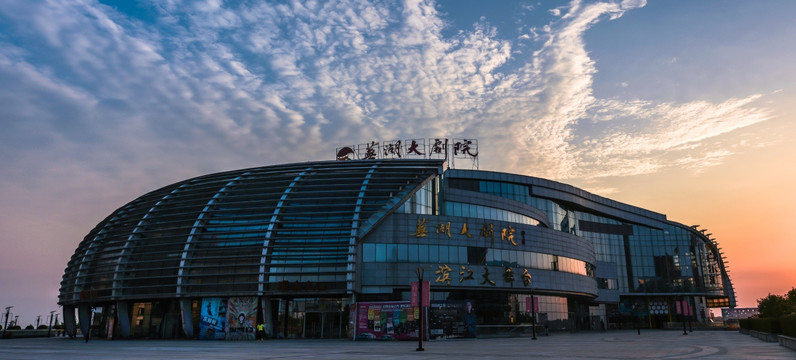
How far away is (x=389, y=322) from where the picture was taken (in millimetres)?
50125

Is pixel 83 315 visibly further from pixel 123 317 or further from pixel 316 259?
pixel 316 259

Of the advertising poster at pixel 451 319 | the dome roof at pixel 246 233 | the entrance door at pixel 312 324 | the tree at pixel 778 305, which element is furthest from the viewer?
the tree at pixel 778 305

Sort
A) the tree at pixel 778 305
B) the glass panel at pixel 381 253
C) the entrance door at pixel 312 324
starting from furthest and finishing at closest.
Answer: the tree at pixel 778 305
the glass panel at pixel 381 253
the entrance door at pixel 312 324

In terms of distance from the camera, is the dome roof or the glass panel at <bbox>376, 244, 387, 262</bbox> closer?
the dome roof

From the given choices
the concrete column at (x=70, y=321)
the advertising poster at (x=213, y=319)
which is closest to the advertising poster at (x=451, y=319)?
the advertising poster at (x=213, y=319)

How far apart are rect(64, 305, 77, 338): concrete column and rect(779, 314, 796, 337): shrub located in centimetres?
7346

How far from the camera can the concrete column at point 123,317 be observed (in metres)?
→ 60.7

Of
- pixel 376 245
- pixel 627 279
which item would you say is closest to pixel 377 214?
pixel 376 245

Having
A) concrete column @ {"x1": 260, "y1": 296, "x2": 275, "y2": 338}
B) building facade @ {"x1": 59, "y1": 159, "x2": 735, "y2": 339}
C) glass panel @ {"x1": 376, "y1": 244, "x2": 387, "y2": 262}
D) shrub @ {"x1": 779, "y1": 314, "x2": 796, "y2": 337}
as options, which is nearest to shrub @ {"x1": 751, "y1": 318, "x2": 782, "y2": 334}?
shrub @ {"x1": 779, "y1": 314, "x2": 796, "y2": 337}

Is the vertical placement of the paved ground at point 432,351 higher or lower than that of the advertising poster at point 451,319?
lower

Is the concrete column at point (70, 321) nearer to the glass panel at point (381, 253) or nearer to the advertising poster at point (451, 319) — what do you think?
the glass panel at point (381, 253)

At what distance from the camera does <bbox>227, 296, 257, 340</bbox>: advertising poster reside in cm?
5506

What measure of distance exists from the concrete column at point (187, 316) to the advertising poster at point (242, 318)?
17.1 ft

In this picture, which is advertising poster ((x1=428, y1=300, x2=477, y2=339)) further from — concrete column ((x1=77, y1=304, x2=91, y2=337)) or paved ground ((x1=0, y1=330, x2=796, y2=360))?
concrete column ((x1=77, y1=304, x2=91, y2=337))
